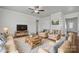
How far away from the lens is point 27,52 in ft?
5.49

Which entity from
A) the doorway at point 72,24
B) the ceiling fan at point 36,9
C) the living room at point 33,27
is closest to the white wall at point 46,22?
the living room at point 33,27

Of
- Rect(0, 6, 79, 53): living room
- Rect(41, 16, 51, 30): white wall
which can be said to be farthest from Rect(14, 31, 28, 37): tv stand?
Rect(41, 16, 51, 30): white wall

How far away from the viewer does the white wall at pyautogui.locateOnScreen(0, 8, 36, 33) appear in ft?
5.49

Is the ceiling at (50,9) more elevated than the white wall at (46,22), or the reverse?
the ceiling at (50,9)

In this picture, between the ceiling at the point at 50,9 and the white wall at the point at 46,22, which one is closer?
the ceiling at the point at 50,9

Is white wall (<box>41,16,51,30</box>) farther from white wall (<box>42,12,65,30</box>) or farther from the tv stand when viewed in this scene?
the tv stand

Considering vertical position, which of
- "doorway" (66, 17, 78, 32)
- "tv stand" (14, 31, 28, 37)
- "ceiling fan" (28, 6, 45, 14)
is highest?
"ceiling fan" (28, 6, 45, 14)

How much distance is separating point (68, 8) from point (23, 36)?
0.90 metres

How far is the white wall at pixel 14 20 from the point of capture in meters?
1.67

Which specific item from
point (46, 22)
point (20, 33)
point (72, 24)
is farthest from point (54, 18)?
point (20, 33)

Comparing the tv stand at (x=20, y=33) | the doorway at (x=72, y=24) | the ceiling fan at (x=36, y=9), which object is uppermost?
the ceiling fan at (x=36, y=9)

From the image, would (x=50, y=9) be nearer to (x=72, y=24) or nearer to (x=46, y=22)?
(x=46, y=22)

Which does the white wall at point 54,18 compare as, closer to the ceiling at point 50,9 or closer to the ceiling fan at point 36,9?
the ceiling at point 50,9

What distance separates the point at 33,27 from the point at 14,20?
1.15 ft
